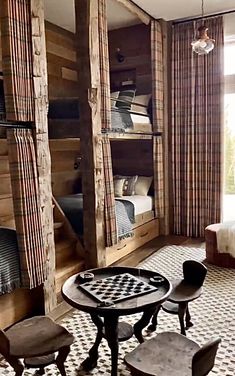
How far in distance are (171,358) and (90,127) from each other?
2.31m

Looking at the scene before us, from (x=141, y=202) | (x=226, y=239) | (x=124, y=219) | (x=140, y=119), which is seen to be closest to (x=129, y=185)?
(x=141, y=202)

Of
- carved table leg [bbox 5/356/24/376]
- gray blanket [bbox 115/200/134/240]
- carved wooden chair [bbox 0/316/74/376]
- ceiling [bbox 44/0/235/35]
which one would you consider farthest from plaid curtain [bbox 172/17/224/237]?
carved table leg [bbox 5/356/24/376]

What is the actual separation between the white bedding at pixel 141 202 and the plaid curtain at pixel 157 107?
0.12 meters

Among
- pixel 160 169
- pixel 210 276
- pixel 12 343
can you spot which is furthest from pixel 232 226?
pixel 12 343

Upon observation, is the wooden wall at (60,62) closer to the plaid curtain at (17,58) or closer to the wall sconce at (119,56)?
the wall sconce at (119,56)

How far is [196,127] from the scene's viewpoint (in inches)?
199

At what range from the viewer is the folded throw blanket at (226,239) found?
3959 millimetres

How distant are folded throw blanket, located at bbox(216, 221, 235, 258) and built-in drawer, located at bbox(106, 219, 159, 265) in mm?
1137

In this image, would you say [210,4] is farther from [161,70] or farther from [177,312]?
[177,312]

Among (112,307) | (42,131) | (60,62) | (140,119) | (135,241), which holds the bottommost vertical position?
(135,241)

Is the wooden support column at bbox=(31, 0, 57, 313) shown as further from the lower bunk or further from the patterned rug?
the lower bunk

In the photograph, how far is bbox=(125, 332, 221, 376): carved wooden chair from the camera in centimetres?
159

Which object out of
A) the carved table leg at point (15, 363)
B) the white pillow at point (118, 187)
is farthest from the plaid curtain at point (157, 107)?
the carved table leg at point (15, 363)

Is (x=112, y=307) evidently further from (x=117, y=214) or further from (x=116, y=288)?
(x=117, y=214)
